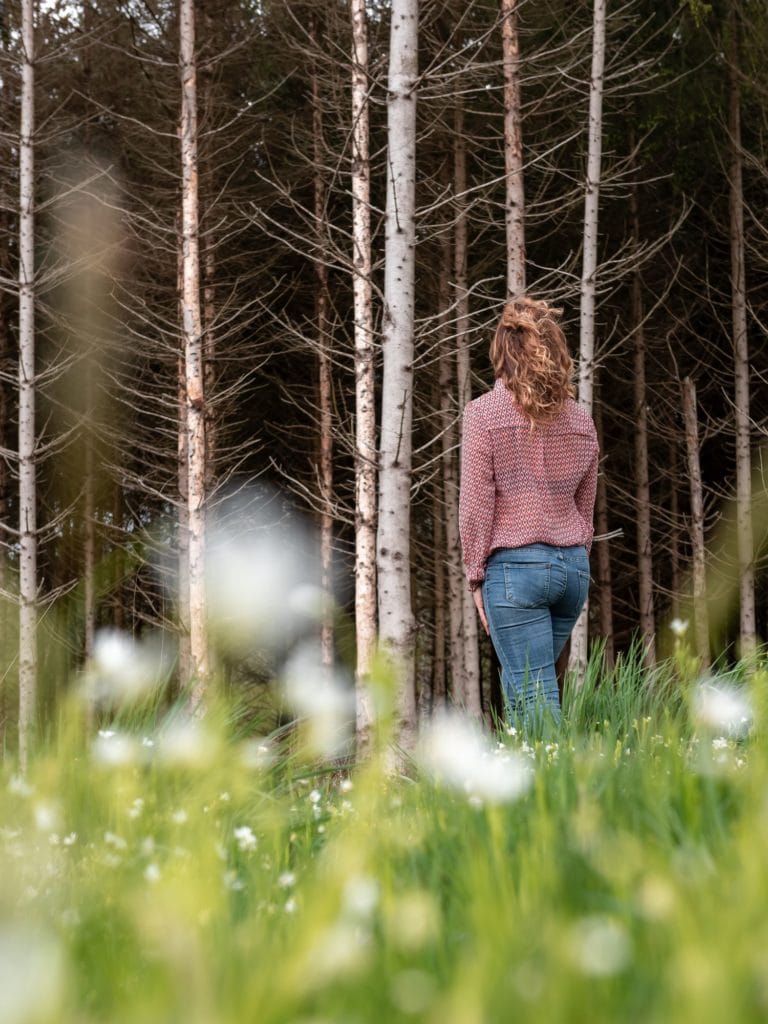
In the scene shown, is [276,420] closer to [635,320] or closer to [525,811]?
[635,320]

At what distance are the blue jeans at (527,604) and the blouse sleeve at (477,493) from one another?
0.09 metres

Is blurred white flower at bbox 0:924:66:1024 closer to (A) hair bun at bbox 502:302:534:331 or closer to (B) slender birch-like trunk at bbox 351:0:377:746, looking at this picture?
(A) hair bun at bbox 502:302:534:331

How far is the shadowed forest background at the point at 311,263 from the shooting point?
47.1ft

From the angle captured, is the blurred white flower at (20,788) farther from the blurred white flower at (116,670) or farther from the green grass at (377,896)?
the blurred white flower at (116,670)

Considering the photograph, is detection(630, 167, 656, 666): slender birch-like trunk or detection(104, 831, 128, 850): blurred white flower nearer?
detection(104, 831, 128, 850): blurred white flower

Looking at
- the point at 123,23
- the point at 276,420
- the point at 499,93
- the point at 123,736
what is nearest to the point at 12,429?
the point at 276,420

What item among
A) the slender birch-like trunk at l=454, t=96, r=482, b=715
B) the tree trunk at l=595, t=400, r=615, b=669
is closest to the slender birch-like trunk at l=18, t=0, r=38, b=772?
the slender birch-like trunk at l=454, t=96, r=482, b=715

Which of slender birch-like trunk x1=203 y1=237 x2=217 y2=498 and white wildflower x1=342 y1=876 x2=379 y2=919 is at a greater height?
slender birch-like trunk x1=203 y1=237 x2=217 y2=498

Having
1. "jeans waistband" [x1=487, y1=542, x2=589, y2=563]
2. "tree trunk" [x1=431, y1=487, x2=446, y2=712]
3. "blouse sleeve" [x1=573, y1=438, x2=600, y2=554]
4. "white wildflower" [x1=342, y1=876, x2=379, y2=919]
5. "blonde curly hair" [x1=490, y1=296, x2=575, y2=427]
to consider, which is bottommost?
"tree trunk" [x1=431, y1=487, x2=446, y2=712]

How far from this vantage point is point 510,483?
4.61 metres

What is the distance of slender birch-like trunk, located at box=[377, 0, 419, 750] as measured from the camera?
25.2ft

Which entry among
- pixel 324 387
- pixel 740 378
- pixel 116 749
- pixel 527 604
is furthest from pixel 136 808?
pixel 740 378

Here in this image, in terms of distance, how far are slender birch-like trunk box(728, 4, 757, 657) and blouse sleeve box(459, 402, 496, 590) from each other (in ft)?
31.6

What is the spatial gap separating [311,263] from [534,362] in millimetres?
13408
